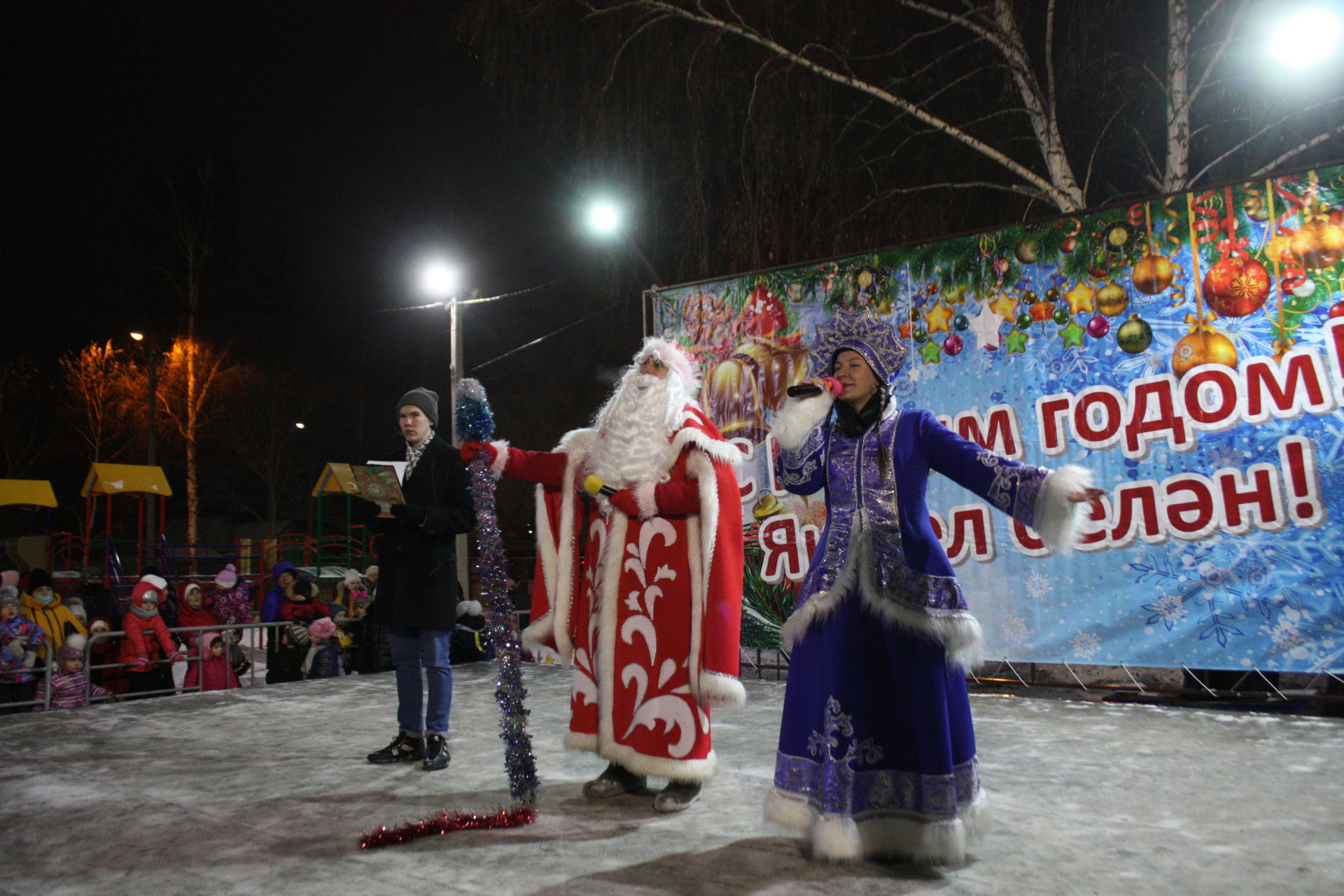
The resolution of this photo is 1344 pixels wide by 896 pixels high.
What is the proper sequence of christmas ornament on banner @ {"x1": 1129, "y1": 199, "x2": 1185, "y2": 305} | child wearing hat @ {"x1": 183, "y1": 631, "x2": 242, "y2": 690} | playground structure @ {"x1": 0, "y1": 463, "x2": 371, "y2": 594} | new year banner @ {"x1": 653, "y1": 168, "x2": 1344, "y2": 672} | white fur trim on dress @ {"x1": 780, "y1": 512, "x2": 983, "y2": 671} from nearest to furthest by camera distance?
white fur trim on dress @ {"x1": 780, "y1": 512, "x2": 983, "y2": 671} → new year banner @ {"x1": 653, "y1": 168, "x2": 1344, "y2": 672} → christmas ornament on banner @ {"x1": 1129, "y1": 199, "x2": 1185, "y2": 305} → child wearing hat @ {"x1": 183, "y1": 631, "x2": 242, "y2": 690} → playground structure @ {"x1": 0, "y1": 463, "x2": 371, "y2": 594}

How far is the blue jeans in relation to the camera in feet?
14.2

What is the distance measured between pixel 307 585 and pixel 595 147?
17.1 feet

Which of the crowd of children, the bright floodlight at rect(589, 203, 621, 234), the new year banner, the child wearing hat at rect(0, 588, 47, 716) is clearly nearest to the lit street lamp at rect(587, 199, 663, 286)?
the bright floodlight at rect(589, 203, 621, 234)

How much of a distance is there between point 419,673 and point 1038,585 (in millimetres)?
4164

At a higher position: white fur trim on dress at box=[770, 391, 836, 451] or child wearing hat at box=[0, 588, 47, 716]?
white fur trim on dress at box=[770, 391, 836, 451]

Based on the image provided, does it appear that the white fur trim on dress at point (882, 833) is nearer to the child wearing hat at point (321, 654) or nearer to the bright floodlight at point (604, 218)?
the child wearing hat at point (321, 654)

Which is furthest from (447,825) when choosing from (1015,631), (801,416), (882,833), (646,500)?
(1015,631)

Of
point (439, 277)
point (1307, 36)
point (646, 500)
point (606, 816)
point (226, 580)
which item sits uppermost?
point (439, 277)

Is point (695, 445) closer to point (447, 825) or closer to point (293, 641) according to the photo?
point (447, 825)

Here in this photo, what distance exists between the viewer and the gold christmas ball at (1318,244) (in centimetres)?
544

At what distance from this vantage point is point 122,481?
15.4 m

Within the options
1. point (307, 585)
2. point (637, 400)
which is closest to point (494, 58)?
point (307, 585)

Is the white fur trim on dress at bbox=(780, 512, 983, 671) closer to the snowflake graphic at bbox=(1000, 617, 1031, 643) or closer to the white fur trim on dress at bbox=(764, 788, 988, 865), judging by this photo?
the white fur trim on dress at bbox=(764, 788, 988, 865)

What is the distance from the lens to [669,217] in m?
9.73
